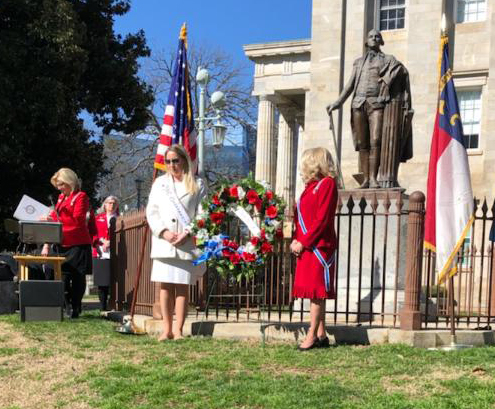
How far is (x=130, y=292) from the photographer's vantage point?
10.8 m

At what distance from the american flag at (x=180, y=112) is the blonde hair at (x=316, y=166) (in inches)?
97.8

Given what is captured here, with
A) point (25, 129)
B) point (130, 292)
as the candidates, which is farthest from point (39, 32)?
point (130, 292)

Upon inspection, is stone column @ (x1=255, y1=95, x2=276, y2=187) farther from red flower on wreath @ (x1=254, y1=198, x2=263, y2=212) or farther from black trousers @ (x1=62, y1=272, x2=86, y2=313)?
red flower on wreath @ (x1=254, y1=198, x2=263, y2=212)

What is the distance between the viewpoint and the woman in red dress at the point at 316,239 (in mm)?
6922

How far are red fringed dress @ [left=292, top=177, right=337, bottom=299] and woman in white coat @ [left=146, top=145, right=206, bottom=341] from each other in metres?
1.22

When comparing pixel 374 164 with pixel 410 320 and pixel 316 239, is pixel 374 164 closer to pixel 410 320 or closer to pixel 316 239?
pixel 410 320

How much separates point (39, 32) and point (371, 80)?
1158 cm

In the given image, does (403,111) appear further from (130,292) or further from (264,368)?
(264,368)

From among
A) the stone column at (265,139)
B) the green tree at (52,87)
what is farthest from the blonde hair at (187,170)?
the stone column at (265,139)

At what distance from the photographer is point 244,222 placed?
24.1ft

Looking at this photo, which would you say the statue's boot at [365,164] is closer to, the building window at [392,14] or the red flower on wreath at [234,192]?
the red flower on wreath at [234,192]

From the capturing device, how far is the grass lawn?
17.4ft

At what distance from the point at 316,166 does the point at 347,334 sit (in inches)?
70.9

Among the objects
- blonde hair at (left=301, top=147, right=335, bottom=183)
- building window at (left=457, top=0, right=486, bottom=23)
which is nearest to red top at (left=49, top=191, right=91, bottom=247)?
blonde hair at (left=301, top=147, right=335, bottom=183)
